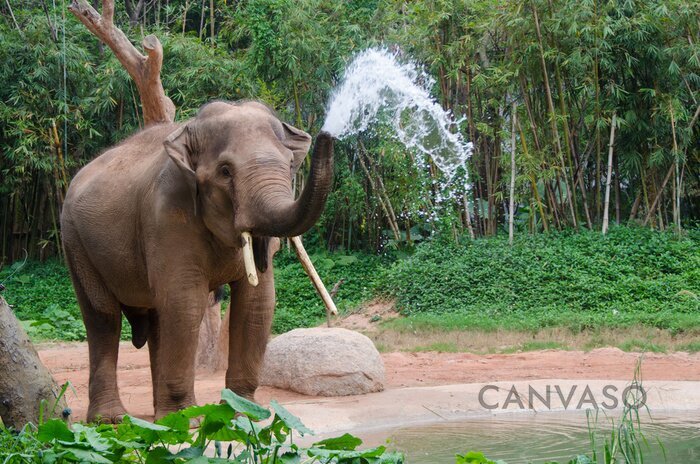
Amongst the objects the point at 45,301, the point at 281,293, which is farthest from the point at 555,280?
the point at 45,301

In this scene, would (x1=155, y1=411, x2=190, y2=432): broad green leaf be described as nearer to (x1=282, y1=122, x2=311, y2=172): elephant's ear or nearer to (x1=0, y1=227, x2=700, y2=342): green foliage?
(x1=282, y1=122, x2=311, y2=172): elephant's ear

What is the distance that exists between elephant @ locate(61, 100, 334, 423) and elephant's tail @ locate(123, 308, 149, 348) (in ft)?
1.04

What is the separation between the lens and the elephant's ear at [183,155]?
18.6 feet

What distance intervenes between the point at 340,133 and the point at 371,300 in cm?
323

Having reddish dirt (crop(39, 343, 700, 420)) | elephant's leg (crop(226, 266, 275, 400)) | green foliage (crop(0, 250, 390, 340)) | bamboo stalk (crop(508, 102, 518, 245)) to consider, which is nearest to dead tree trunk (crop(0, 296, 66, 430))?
elephant's leg (crop(226, 266, 275, 400))

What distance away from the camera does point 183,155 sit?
5738 mm

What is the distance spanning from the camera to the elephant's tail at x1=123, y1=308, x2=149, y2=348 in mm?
7012

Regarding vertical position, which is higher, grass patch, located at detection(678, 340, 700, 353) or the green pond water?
grass patch, located at detection(678, 340, 700, 353)

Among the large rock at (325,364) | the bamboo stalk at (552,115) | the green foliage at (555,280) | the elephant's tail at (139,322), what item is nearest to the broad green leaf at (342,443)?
the elephant's tail at (139,322)

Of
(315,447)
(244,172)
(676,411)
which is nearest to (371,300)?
(676,411)

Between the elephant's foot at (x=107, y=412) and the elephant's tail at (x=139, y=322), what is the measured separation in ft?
1.69

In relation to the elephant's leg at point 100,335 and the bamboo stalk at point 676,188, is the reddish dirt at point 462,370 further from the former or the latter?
the bamboo stalk at point 676,188

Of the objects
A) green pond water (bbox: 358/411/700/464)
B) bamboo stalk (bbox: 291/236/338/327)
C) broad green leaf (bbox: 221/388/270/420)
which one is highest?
bamboo stalk (bbox: 291/236/338/327)

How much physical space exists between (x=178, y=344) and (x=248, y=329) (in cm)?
47
